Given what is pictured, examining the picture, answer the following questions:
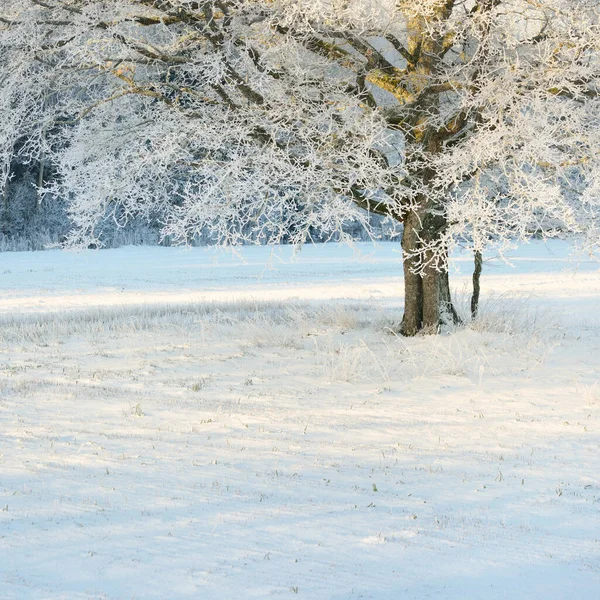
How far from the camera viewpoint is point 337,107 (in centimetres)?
1033

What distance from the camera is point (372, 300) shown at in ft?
58.6

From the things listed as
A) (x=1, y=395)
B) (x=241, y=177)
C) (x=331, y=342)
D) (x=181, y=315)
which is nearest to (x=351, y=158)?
(x=241, y=177)

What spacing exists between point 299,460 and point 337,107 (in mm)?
5303

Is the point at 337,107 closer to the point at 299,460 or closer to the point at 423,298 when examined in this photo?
the point at 423,298

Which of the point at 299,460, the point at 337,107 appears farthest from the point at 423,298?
the point at 299,460

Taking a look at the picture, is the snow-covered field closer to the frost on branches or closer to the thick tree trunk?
the thick tree trunk

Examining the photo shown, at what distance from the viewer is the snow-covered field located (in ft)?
14.2

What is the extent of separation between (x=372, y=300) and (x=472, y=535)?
13100 millimetres

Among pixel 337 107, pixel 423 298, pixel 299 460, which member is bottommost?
pixel 299 460

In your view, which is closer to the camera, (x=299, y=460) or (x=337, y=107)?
(x=299, y=460)

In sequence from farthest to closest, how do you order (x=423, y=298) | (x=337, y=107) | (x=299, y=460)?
(x=423, y=298), (x=337, y=107), (x=299, y=460)

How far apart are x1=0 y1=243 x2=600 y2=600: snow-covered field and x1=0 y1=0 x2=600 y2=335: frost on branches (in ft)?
5.19

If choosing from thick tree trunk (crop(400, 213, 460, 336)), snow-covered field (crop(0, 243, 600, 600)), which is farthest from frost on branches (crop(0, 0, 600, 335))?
snow-covered field (crop(0, 243, 600, 600))

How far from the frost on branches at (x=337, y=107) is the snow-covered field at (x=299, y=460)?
5.19 feet
